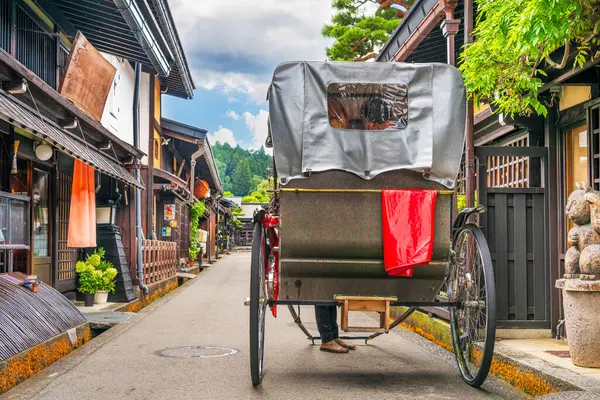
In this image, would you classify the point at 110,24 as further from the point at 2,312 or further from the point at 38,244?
the point at 2,312

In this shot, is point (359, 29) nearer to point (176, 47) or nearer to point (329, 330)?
point (176, 47)

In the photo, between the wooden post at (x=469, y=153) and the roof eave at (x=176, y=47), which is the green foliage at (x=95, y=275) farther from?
the wooden post at (x=469, y=153)

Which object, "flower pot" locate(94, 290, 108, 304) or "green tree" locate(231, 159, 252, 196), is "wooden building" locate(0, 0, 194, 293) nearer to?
"flower pot" locate(94, 290, 108, 304)

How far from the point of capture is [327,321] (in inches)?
316

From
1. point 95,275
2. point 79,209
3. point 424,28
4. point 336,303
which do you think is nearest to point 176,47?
point 79,209

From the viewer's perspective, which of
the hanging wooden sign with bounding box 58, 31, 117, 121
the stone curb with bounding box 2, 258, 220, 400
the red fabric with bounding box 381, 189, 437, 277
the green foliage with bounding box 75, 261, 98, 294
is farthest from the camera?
the green foliage with bounding box 75, 261, 98, 294

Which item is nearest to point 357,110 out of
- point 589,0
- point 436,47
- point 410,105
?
Result: point 410,105

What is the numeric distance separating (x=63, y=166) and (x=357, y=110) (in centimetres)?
871

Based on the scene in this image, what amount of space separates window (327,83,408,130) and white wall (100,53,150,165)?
34.6ft

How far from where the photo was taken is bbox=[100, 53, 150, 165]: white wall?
17094 millimetres

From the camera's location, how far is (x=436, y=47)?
13.9 m

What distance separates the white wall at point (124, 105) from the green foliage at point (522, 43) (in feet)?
34.1

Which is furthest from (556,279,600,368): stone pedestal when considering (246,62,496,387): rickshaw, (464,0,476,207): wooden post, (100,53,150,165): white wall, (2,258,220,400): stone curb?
(100,53,150,165): white wall

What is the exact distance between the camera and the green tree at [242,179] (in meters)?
131
